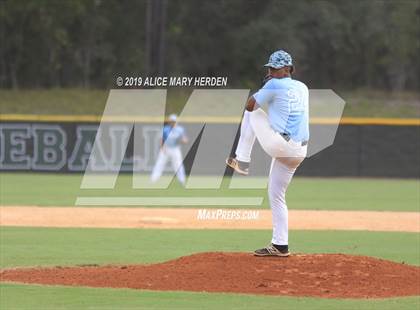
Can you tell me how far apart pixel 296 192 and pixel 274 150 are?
16213 mm

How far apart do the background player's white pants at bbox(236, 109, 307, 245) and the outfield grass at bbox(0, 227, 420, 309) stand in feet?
4.94

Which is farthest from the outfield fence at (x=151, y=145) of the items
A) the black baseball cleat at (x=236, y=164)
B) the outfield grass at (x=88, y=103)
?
the black baseball cleat at (x=236, y=164)

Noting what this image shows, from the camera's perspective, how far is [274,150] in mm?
10875

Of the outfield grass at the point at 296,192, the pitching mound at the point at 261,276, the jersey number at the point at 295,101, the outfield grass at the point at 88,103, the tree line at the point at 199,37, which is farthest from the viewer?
the tree line at the point at 199,37

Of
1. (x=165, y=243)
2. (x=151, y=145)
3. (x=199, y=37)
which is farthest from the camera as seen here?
(x=199, y=37)

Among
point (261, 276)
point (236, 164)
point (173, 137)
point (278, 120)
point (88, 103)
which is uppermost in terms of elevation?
point (278, 120)

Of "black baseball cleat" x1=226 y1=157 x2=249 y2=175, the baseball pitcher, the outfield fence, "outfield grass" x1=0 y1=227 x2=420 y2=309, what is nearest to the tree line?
the outfield fence

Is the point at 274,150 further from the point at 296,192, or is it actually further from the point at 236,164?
the point at 296,192

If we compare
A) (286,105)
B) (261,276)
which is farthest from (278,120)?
(261,276)

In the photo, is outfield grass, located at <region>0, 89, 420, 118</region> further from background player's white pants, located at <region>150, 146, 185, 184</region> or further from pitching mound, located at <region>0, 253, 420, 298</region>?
pitching mound, located at <region>0, 253, 420, 298</region>

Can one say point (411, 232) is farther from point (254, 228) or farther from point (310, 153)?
point (310, 153)

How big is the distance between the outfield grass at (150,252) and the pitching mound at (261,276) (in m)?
0.35

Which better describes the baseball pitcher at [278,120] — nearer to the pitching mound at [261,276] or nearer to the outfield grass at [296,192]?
the pitching mound at [261,276]

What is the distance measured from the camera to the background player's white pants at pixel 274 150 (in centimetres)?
1081
